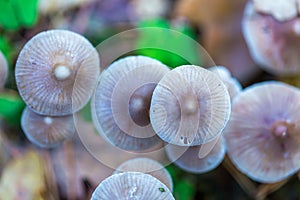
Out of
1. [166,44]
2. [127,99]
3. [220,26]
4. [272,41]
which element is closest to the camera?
[127,99]

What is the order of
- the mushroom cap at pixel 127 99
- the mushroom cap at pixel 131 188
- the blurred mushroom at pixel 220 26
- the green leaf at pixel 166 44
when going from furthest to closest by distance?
1. the blurred mushroom at pixel 220 26
2. the green leaf at pixel 166 44
3. the mushroom cap at pixel 127 99
4. the mushroom cap at pixel 131 188

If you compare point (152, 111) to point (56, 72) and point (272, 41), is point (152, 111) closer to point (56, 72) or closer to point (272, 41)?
point (56, 72)

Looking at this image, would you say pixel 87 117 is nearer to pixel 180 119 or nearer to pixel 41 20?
pixel 180 119

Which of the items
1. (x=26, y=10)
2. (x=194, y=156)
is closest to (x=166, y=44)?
(x=26, y=10)

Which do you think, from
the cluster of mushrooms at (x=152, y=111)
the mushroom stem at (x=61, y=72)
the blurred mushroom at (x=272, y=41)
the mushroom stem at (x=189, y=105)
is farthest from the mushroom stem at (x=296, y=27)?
the mushroom stem at (x=61, y=72)

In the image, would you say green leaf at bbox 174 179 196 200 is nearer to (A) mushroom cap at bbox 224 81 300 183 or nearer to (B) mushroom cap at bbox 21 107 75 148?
(A) mushroom cap at bbox 224 81 300 183

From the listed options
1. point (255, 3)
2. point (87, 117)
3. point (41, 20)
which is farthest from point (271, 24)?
point (41, 20)

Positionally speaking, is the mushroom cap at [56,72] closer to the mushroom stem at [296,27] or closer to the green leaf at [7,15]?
the green leaf at [7,15]
